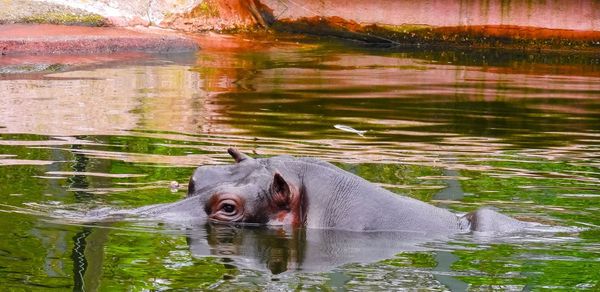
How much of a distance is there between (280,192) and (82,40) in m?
10.5

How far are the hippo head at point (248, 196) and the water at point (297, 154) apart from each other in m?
0.08

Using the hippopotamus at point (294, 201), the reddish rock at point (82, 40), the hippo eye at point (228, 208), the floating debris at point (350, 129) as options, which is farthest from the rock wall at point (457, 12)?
the hippo eye at point (228, 208)

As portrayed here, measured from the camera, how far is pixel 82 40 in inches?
614

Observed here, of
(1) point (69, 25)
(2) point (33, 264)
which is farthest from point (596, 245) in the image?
(1) point (69, 25)

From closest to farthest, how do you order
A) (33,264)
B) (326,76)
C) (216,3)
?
(33,264) < (326,76) < (216,3)

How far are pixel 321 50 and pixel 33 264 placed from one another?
13.6 metres

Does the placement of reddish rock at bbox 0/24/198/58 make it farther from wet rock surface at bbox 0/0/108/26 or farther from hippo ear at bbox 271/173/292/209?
hippo ear at bbox 271/173/292/209

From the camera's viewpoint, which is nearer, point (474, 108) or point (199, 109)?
point (199, 109)

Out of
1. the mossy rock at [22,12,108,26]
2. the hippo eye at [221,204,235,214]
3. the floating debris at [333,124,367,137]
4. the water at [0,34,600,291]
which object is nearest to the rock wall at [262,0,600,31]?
the water at [0,34,600,291]

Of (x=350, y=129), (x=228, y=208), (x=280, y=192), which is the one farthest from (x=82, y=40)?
(x=280, y=192)

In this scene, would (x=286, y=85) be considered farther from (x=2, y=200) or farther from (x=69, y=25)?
(x=2, y=200)

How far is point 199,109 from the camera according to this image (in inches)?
433

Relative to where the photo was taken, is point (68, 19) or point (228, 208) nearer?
point (228, 208)

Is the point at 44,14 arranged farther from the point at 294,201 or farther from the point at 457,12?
the point at 294,201
